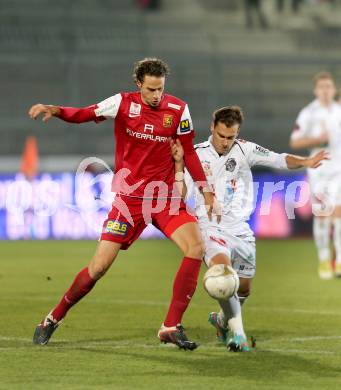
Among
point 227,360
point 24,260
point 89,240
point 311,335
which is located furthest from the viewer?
point 89,240

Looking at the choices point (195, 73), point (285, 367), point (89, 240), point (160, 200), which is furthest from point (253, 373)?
point (195, 73)

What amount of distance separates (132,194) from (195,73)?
16101 mm

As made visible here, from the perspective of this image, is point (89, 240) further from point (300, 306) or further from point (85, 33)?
point (300, 306)

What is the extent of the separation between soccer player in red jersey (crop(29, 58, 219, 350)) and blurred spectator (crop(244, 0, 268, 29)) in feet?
68.3

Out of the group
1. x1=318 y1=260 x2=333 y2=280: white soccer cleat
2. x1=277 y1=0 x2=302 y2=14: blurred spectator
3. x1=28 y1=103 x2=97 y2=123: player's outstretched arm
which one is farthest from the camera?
x1=277 y1=0 x2=302 y2=14: blurred spectator

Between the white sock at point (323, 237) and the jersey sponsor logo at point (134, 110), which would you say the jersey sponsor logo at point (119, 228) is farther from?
the white sock at point (323, 237)

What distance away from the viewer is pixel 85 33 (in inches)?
1007

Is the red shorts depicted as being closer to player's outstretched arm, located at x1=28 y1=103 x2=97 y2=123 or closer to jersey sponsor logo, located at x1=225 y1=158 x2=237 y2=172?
jersey sponsor logo, located at x1=225 y1=158 x2=237 y2=172

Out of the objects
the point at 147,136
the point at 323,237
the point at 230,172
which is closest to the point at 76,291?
the point at 147,136

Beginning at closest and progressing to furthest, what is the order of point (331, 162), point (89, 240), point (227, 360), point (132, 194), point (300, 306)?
point (227, 360) < point (132, 194) < point (300, 306) < point (331, 162) < point (89, 240)

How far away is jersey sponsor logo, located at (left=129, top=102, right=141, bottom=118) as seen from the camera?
7555 millimetres

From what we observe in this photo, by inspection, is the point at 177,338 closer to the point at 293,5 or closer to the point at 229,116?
the point at 229,116

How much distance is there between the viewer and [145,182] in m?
7.63

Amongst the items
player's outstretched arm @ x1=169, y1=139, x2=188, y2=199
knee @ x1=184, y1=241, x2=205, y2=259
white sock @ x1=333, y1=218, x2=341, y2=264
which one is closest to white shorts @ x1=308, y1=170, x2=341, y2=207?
white sock @ x1=333, y1=218, x2=341, y2=264
